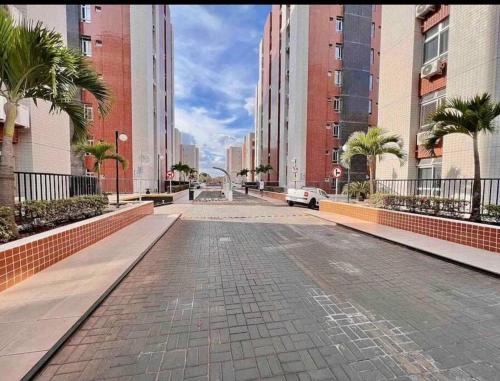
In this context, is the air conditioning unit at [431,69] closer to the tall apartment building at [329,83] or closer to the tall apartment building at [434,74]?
the tall apartment building at [434,74]

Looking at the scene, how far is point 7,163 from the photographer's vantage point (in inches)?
189

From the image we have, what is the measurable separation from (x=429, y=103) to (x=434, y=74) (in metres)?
1.35

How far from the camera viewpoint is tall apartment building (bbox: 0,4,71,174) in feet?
34.2

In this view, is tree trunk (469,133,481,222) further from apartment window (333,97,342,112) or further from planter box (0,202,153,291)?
apartment window (333,97,342,112)

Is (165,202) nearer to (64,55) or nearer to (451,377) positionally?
(64,55)

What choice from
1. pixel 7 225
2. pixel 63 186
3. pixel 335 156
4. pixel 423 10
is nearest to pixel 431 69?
pixel 423 10

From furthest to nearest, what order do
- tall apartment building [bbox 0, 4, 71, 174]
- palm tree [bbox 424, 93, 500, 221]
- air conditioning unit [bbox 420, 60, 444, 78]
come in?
1. air conditioning unit [bbox 420, 60, 444, 78]
2. tall apartment building [bbox 0, 4, 71, 174]
3. palm tree [bbox 424, 93, 500, 221]

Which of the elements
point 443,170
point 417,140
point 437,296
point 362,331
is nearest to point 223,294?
point 362,331

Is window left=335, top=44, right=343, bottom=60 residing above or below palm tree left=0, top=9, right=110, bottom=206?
above

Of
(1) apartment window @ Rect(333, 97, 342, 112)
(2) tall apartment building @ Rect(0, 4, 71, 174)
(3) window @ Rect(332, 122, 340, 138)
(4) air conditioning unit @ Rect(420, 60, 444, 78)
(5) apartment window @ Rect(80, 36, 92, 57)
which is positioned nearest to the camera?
(2) tall apartment building @ Rect(0, 4, 71, 174)

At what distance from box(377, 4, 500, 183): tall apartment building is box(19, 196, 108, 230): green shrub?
13.5 metres

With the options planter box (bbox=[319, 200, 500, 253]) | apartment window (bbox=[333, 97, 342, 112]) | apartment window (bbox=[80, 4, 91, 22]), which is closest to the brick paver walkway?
planter box (bbox=[319, 200, 500, 253])

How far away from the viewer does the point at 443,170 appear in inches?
451

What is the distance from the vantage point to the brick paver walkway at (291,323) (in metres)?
2.45
